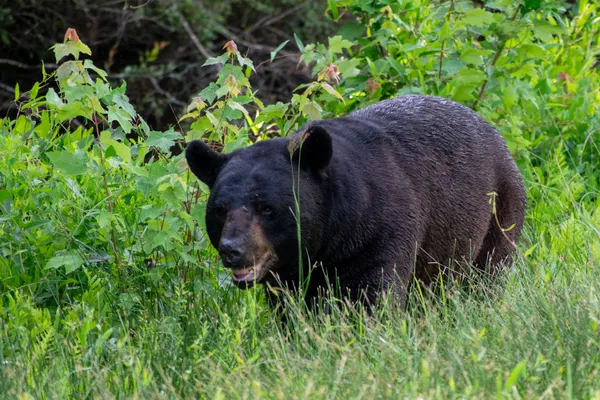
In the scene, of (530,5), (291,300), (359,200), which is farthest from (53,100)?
(530,5)

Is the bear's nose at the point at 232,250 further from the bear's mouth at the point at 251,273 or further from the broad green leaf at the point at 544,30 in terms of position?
the broad green leaf at the point at 544,30

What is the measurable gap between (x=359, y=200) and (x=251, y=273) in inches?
24.2

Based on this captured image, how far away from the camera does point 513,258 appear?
5387 mm

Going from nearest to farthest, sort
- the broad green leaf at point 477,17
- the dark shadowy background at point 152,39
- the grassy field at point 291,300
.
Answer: the grassy field at point 291,300, the broad green leaf at point 477,17, the dark shadowy background at point 152,39

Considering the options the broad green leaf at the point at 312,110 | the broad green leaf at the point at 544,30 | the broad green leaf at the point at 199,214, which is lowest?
the broad green leaf at the point at 199,214

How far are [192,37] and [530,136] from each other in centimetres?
781

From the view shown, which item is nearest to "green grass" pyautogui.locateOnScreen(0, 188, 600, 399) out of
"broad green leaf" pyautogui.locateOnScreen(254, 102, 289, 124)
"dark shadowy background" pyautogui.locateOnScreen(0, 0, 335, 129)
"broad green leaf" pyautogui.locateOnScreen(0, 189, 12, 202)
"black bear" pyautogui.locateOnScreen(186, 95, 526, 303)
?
"black bear" pyautogui.locateOnScreen(186, 95, 526, 303)

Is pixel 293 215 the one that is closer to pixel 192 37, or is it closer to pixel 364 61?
pixel 364 61

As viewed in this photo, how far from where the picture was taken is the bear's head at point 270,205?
411 centimetres

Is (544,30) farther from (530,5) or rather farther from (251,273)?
(251,273)

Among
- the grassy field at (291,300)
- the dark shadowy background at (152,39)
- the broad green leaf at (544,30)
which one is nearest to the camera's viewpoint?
the grassy field at (291,300)

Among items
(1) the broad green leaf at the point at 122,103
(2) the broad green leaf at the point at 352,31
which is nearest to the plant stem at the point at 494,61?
(2) the broad green leaf at the point at 352,31

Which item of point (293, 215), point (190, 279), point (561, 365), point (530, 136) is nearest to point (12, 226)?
point (190, 279)

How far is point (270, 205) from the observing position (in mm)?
4172
